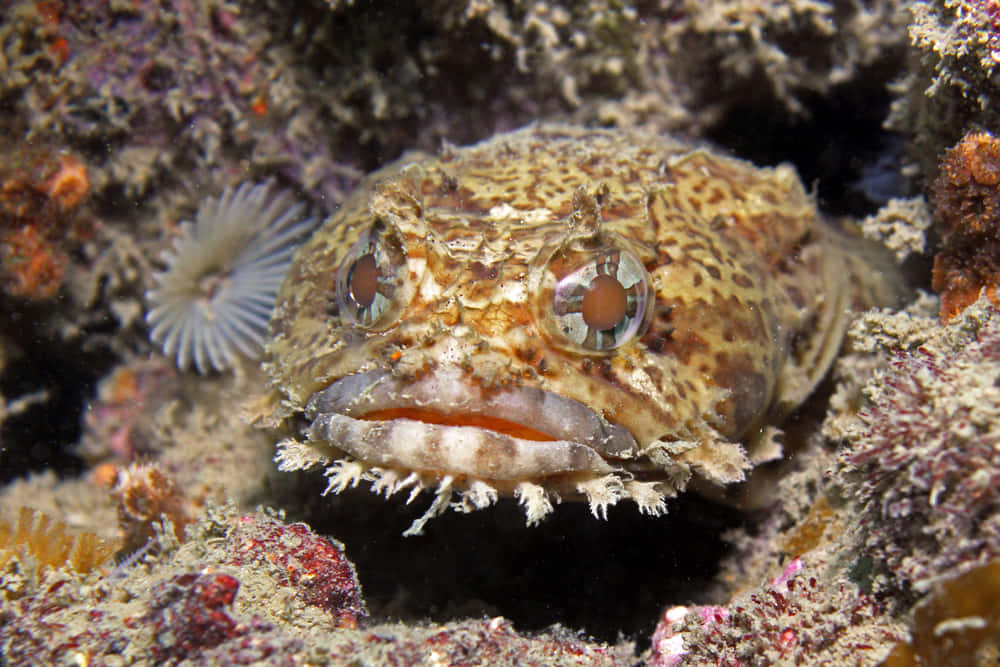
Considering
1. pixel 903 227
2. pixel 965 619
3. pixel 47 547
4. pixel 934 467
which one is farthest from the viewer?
pixel 903 227

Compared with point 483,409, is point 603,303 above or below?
above

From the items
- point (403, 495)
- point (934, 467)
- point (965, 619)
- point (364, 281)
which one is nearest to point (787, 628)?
point (965, 619)

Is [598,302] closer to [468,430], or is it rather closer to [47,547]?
[468,430]

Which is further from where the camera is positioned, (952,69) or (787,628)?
(952,69)

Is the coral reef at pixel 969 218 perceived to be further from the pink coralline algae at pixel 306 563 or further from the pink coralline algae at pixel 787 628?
the pink coralline algae at pixel 306 563

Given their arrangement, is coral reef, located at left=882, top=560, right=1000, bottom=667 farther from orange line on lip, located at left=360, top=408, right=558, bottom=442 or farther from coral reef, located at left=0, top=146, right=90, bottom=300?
coral reef, located at left=0, top=146, right=90, bottom=300

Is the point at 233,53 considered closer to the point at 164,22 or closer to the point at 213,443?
the point at 164,22
